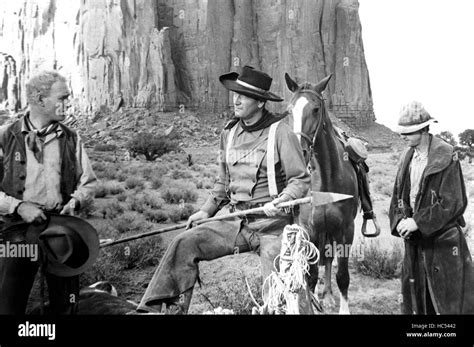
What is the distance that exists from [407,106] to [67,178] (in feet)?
7.14

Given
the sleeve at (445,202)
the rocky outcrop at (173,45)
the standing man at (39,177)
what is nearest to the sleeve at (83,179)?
the standing man at (39,177)

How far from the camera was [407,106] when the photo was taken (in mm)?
3432

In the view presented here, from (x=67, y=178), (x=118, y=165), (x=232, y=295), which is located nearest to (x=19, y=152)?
(x=67, y=178)

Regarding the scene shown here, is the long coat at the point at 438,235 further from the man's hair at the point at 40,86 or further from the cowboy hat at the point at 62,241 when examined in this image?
the man's hair at the point at 40,86

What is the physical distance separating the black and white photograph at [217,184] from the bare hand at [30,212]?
0.01 m

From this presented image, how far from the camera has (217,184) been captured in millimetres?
3293

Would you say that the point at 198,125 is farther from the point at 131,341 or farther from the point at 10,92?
the point at 131,341

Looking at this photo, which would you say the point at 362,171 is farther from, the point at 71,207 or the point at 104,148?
the point at 71,207

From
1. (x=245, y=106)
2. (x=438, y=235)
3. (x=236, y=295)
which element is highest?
(x=245, y=106)

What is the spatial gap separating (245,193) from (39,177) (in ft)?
3.97

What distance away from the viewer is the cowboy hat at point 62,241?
313cm

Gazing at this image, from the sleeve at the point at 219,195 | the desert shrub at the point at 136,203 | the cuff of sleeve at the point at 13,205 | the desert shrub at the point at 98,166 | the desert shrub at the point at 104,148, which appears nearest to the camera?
the cuff of sleeve at the point at 13,205

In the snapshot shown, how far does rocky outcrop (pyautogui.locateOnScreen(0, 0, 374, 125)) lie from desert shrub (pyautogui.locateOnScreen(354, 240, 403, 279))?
42.3 inches

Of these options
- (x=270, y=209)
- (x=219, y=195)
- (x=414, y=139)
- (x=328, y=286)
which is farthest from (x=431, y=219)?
(x=219, y=195)
